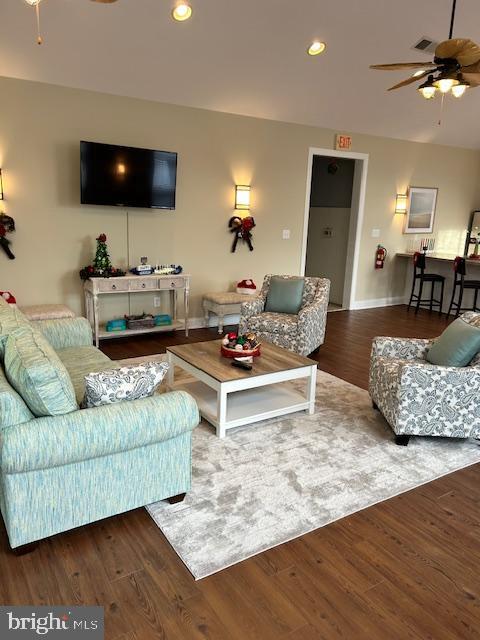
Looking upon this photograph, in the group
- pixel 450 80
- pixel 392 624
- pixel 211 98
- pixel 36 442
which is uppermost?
pixel 211 98

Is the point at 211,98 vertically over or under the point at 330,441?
over

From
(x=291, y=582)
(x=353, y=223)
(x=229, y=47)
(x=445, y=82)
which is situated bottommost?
(x=291, y=582)

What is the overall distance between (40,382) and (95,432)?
12.9 inches

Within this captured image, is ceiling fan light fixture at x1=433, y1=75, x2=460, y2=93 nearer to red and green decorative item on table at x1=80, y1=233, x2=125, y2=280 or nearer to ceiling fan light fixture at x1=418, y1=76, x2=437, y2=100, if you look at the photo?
ceiling fan light fixture at x1=418, y1=76, x2=437, y2=100

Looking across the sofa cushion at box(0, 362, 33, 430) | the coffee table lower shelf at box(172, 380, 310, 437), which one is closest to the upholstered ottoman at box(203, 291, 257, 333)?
the coffee table lower shelf at box(172, 380, 310, 437)

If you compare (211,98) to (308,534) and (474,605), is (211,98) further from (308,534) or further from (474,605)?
(474,605)

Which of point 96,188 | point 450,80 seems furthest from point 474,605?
point 96,188

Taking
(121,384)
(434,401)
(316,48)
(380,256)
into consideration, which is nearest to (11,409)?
(121,384)

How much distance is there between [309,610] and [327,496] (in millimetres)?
803

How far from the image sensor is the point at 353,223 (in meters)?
7.80

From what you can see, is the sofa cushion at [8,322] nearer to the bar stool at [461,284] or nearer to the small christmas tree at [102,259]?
the small christmas tree at [102,259]

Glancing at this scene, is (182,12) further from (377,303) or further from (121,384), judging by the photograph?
(377,303)

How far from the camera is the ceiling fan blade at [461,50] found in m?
3.14

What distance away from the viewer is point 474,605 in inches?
77.7
